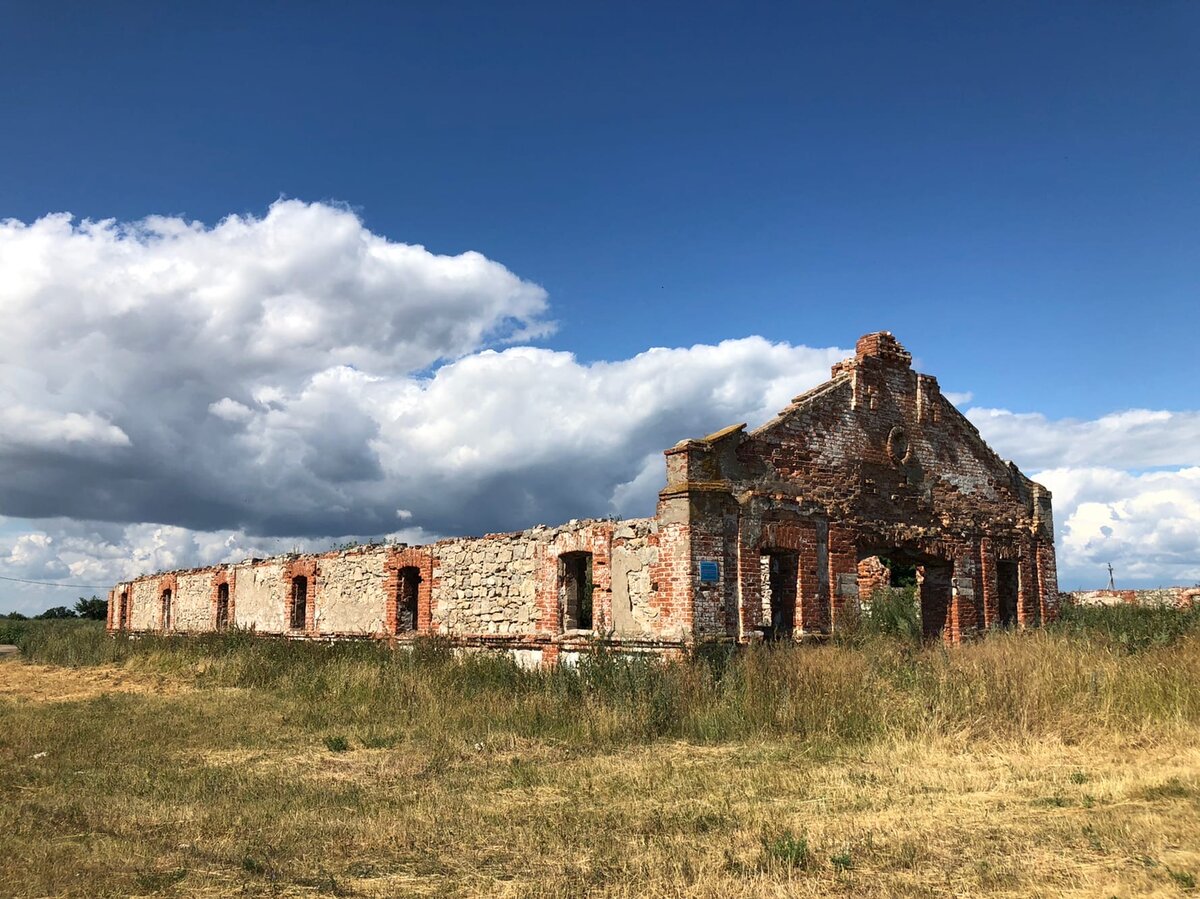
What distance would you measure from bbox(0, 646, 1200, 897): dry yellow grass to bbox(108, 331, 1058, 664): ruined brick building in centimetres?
319

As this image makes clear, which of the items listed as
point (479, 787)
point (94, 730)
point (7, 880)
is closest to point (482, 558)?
point (94, 730)

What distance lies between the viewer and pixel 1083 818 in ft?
21.2

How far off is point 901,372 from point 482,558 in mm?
→ 8189

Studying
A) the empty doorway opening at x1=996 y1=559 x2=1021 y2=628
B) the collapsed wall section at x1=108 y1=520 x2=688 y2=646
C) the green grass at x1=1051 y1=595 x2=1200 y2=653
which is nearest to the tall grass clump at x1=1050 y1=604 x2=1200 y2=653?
the green grass at x1=1051 y1=595 x2=1200 y2=653

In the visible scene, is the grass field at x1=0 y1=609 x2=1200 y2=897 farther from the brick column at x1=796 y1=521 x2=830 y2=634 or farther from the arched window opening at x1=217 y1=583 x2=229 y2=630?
the arched window opening at x1=217 y1=583 x2=229 y2=630

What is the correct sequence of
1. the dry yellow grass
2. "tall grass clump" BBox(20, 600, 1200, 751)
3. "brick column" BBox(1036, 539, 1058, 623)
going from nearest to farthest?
1. the dry yellow grass
2. "tall grass clump" BBox(20, 600, 1200, 751)
3. "brick column" BBox(1036, 539, 1058, 623)

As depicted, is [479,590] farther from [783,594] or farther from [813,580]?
[813,580]

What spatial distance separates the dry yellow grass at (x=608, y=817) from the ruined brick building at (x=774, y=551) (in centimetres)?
319

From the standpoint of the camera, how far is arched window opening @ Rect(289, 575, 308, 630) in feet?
70.3

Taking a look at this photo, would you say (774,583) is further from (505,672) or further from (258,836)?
(258,836)

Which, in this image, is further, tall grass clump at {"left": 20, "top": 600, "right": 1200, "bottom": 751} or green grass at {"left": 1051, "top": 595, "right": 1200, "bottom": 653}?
green grass at {"left": 1051, "top": 595, "right": 1200, "bottom": 653}

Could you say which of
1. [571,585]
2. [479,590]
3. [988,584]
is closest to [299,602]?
[479,590]

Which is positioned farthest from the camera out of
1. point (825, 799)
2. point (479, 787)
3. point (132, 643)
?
point (132, 643)

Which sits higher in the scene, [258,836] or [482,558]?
[482,558]
